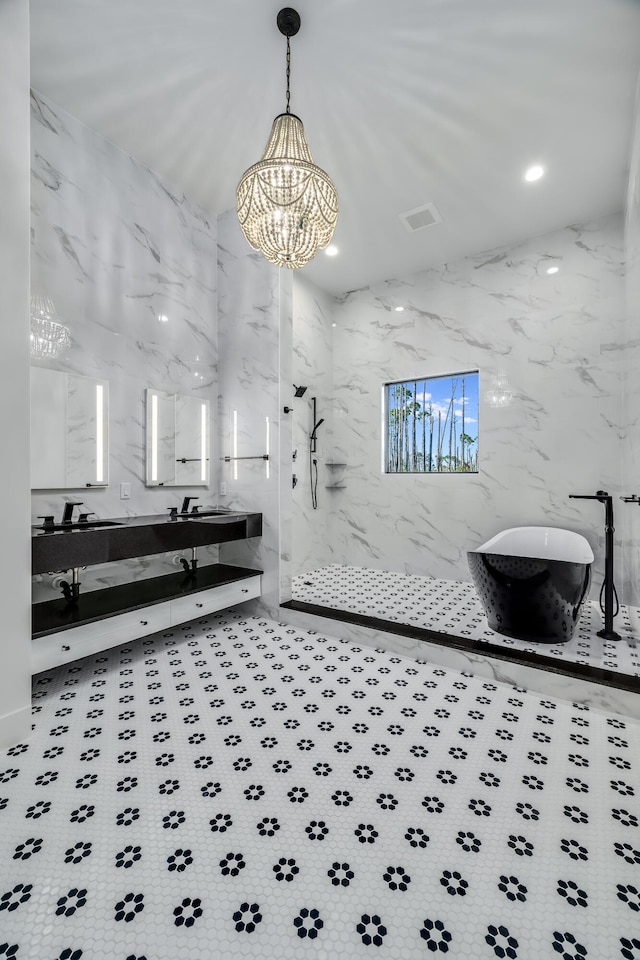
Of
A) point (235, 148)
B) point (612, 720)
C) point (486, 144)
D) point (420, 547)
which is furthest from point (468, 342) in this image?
point (612, 720)

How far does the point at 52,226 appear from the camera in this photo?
249cm

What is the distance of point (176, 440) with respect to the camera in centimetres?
320

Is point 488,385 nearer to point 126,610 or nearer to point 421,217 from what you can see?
point 421,217

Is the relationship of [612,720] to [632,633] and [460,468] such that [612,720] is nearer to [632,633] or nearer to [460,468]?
[632,633]

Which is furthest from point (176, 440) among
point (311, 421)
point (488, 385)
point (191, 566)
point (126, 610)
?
point (488, 385)

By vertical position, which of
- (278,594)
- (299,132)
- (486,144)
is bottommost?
(278,594)

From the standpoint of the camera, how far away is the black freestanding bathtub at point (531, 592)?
8.26ft

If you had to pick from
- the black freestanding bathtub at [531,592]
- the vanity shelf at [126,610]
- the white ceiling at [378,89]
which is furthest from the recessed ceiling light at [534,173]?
the vanity shelf at [126,610]

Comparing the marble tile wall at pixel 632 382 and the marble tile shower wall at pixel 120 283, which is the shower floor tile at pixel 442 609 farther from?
the marble tile shower wall at pixel 120 283

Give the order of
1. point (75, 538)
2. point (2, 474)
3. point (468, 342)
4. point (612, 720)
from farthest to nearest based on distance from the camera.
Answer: point (468, 342) < point (75, 538) < point (612, 720) < point (2, 474)

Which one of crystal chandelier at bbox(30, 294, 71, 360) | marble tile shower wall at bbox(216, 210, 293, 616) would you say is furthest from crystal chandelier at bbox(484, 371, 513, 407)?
crystal chandelier at bbox(30, 294, 71, 360)

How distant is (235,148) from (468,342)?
256cm

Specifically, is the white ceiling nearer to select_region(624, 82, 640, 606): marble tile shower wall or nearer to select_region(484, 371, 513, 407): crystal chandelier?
select_region(624, 82, 640, 606): marble tile shower wall

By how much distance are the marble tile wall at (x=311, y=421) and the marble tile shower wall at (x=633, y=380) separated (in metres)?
2.75
